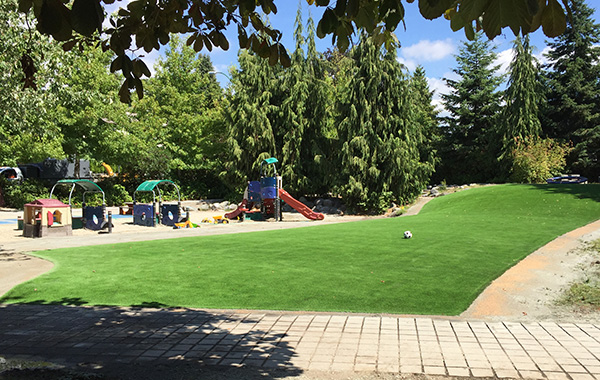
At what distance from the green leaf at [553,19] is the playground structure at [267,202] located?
21.5m

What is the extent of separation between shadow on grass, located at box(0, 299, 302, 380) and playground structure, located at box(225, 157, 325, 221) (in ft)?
57.4

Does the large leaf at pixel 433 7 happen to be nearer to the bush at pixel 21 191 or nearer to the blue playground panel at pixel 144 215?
the blue playground panel at pixel 144 215

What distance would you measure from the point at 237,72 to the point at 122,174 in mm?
11449

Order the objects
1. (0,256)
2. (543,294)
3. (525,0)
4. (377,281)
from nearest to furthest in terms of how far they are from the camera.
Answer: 1. (525,0)
2. (543,294)
3. (377,281)
4. (0,256)

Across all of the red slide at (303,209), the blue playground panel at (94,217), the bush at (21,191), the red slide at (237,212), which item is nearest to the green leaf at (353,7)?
the blue playground panel at (94,217)

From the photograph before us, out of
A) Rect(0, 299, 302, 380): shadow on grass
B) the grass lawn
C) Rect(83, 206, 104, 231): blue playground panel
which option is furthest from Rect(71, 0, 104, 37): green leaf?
Rect(83, 206, 104, 231): blue playground panel

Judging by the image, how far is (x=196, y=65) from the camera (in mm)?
36781

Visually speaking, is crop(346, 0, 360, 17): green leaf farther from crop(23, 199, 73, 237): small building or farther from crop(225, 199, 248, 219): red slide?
crop(225, 199, 248, 219): red slide

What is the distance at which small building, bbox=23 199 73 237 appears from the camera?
1636 cm

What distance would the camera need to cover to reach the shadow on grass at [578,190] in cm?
2145

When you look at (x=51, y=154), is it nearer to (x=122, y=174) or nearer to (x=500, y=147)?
(x=122, y=174)

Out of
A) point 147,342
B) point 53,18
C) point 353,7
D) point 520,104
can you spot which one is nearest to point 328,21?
point 353,7

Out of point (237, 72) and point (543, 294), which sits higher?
point (237, 72)

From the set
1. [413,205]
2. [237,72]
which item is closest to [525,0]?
[413,205]
